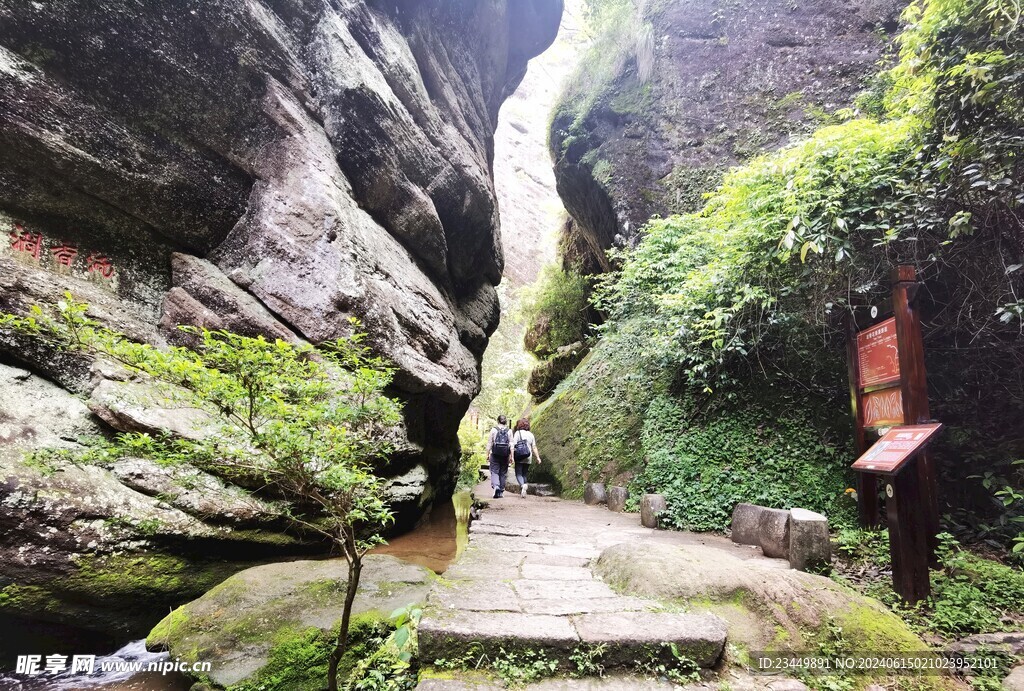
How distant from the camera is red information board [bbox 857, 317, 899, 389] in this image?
4.12 meters

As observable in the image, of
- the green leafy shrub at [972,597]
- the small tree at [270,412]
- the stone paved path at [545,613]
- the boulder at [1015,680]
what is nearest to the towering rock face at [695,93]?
the green leafy shrub at [972,597]

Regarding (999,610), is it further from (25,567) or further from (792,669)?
(25,567)

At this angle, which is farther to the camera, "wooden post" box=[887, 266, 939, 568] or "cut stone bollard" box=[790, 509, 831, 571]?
"cut stone bollard" box=[790, 509, 831, 571]

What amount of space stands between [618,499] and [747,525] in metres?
3.05

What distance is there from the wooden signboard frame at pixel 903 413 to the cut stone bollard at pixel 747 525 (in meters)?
1.08

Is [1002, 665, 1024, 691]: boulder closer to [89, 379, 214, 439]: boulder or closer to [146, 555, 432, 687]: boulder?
[146, 555, 432, 687]: boulder

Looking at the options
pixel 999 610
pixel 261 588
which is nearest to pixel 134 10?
pixel 261 588

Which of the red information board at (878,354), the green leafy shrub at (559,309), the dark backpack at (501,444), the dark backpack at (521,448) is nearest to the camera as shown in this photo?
the red information board at (878,354)

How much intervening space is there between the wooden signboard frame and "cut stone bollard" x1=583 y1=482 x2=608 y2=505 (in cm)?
462

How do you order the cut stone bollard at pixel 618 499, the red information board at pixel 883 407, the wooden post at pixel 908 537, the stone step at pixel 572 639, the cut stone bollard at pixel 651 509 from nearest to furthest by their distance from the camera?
the stone step at pixel 572 639 < the wooden post at pixel 908 537 < the red information board at pixel 883 407 < the cut stone bollard at pixel 651 509 < the cut stone bollard at pixel 618 499

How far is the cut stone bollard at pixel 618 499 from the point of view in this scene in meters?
8.05

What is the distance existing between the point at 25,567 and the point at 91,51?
532 cm

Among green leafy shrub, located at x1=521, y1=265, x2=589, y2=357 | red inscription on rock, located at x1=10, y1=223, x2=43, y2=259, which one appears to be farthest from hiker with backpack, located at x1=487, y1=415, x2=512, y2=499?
green leafy shrub, located at x1=521, y1=265, x2=589, y2=357

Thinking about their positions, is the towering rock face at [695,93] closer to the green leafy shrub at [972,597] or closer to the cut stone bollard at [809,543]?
the cut stone bollard at [809,543]
